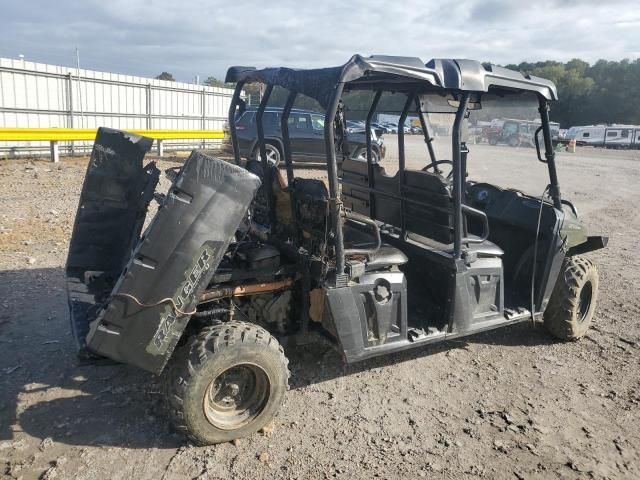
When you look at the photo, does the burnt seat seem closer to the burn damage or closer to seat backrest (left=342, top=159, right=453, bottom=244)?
seat backrest (left=342, top=159, right=453, bottom=244)

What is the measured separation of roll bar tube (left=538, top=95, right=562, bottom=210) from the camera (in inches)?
179

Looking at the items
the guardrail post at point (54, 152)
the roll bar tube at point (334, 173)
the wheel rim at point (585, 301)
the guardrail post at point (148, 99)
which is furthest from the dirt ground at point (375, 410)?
the guardrail post at point (148, 99)

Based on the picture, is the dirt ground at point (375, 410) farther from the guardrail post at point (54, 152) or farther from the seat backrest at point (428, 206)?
the guardrail post at point (54, 152)

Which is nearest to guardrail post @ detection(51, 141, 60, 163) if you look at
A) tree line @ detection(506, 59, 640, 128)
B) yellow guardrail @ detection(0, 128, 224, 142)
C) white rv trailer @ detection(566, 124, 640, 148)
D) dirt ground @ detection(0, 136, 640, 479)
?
yellow guardrail @ detection(0, 128, 224, 142)

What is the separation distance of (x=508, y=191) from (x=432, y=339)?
206cm

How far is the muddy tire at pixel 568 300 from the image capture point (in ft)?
16.0

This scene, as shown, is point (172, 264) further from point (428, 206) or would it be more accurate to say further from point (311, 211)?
point (428, 206)

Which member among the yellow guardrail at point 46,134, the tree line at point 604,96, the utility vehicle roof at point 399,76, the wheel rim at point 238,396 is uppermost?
the tree line at point 604,96

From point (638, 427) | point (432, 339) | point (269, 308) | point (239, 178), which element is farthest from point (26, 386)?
point (638, 427)

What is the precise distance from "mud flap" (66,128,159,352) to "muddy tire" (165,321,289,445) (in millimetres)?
1384

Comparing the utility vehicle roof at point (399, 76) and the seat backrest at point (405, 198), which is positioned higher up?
the utility vehicle roof at point (399, 76)

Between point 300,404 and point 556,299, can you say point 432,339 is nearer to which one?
point 300,404

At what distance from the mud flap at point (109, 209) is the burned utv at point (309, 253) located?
0.04ft

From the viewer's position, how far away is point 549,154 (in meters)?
4.74
